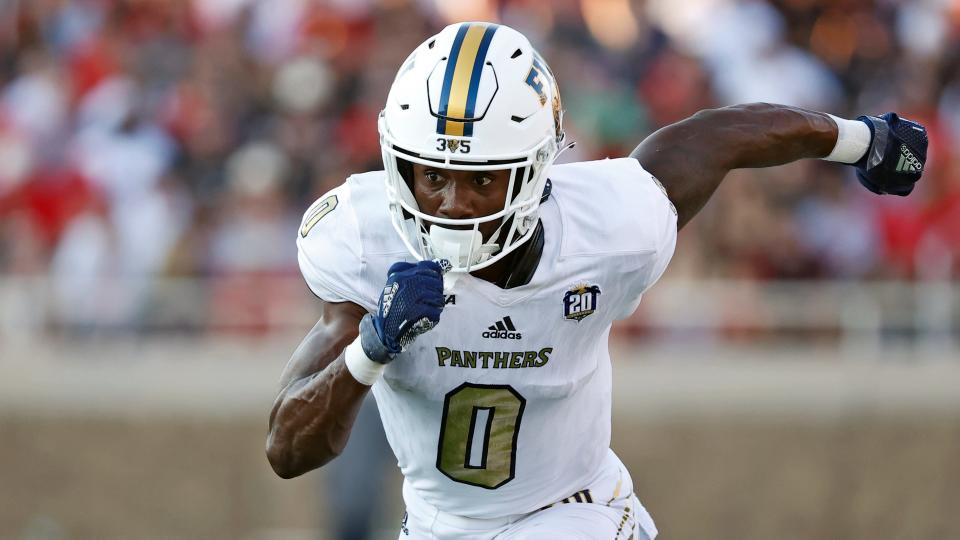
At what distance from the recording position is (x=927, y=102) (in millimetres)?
9219

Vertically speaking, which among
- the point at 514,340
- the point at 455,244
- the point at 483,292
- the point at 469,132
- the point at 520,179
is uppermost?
the point at 469,132

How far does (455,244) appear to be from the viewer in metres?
3.91

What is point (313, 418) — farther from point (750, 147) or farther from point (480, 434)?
point (750, 147)

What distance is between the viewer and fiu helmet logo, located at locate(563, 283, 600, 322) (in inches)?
163

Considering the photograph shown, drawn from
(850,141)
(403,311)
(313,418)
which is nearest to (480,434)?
(313,418)

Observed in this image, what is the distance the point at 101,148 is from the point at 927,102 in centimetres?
497

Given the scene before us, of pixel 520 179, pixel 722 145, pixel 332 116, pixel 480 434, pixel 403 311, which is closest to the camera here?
pixel 403 311

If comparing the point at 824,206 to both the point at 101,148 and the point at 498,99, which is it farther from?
the point at 498,99

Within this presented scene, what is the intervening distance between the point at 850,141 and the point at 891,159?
0.14 meters

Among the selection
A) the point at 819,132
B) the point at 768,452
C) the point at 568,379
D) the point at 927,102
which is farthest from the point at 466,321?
the point at 927,102

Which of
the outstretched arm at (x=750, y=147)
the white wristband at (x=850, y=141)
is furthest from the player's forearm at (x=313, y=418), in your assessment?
the white wristband at (x=850, y=141)

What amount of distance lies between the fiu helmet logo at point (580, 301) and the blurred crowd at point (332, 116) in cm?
434

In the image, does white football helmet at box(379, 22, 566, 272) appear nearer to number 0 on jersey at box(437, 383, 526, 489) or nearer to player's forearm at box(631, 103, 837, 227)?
number 0 on jersey at box(437, 383, 526, 489)

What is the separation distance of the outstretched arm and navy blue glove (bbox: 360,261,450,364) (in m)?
1.04
